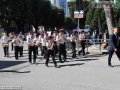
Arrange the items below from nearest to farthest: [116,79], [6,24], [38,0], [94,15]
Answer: [116,79]
[6,24]
[94,15]
[38,0]

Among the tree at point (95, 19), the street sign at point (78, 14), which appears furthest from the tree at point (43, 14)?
the street sign at point (78, 14)

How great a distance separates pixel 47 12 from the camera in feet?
200

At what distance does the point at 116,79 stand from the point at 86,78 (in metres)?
0.98

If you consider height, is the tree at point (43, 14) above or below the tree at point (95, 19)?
above

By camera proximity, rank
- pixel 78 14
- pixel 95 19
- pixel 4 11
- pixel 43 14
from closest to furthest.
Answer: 1. pixel 78 14
2. pixel 4 11
3. pixel 95 19
4. pixel 43 14

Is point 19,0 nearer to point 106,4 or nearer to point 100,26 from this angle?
point 100,26

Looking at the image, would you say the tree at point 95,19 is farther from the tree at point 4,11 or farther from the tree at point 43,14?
the tree at point 4,11

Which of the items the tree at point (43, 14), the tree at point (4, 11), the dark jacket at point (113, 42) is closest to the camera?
the dark jacket at point (113, 42)

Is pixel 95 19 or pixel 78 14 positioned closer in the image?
pixel 78 14

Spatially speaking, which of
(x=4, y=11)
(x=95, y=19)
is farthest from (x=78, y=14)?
(x=95, y=19)

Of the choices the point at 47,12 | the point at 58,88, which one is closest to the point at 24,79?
the point at 58,88

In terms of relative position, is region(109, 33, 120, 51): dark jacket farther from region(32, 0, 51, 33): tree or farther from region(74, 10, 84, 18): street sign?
region(32, 0, 51, 33): tree

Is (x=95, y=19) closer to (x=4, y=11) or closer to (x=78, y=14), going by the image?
(x=4, y=11)

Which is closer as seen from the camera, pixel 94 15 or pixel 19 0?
pixel 19 0
